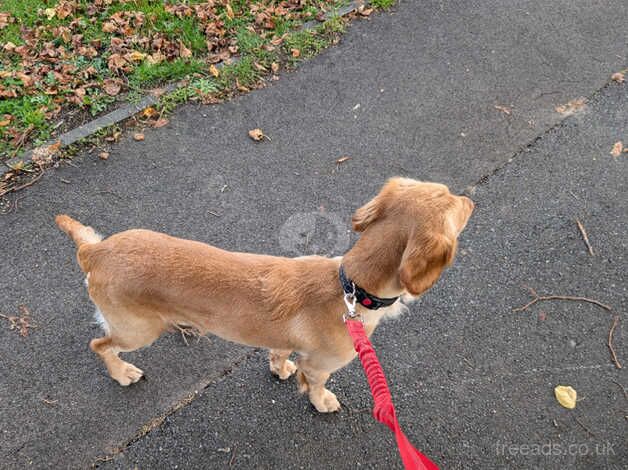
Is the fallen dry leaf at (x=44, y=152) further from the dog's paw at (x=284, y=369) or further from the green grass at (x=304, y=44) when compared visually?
the dog's paw at (x=284, y=369)

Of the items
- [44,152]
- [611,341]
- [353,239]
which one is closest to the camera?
[611,341]

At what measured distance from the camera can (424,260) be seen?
2.00 metres

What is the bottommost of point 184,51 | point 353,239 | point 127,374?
point 127,374

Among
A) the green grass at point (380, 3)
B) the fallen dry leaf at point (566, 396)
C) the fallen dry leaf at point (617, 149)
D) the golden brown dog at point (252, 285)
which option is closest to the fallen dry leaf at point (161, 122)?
the golden brown dog at point (252, 285)

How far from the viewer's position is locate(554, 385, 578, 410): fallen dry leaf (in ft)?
11.0

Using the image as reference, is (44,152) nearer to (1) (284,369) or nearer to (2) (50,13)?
(2) (50,13)

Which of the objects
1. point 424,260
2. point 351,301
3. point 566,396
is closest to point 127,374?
point 351,301

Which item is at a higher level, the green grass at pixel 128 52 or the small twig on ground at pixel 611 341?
the green grass at pixel 128 52

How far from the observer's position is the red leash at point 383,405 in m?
1.91

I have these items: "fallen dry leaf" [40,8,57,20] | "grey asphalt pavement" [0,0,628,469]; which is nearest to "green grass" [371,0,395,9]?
"grey asphalt pavement" [0,0,628,469]

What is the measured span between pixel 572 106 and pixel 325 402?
169 inches

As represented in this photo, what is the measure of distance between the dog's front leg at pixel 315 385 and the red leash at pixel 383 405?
2.34 feet

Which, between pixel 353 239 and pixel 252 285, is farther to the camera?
pixel 353 239

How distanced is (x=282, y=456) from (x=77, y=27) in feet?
17.6
